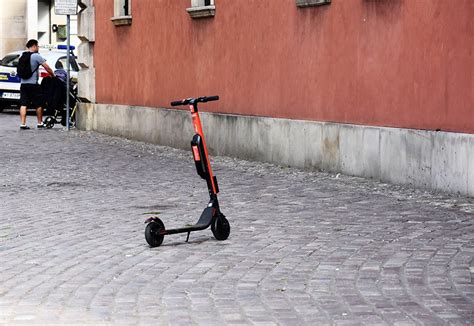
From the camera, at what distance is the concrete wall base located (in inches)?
535

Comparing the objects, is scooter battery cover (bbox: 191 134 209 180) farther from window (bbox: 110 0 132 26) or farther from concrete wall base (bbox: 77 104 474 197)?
window (bbox: 110 0 132 26)

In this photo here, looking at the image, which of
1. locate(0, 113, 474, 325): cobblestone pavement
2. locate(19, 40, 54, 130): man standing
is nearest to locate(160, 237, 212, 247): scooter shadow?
locate(0, 113, 474, 325): cobblestone pavement

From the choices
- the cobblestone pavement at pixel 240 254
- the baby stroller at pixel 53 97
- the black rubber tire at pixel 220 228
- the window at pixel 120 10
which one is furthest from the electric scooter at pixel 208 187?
the baby stroller at pixel 53 97

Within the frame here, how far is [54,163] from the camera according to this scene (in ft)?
60.0

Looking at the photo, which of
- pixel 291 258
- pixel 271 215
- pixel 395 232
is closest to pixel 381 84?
pixel 271 215

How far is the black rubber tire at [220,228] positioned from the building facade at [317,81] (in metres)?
3.74

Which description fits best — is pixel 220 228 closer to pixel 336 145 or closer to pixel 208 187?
pixel 208 187

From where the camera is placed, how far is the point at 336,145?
16297mm

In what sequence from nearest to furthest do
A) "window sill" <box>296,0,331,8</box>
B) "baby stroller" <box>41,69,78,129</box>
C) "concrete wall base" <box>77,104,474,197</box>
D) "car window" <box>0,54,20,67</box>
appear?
"concrete wall base" <box>77,104,474,197</box>
"window sill" <box>296,0,331,8</box>
"baby stroller" <box>41,69,78,129</box>
"car window" <box>0,54,20,67</box>

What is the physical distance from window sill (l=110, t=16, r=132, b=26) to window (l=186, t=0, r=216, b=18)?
3615 millimetres

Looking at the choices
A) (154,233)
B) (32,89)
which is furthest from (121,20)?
(154,233)

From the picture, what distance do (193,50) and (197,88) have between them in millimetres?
647

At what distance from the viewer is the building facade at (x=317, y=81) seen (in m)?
13.8

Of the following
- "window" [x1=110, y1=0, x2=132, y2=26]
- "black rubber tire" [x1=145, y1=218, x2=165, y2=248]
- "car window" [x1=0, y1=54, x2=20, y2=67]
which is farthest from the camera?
"car window" [x1=0, y1=54, x2=20, y2=67]
